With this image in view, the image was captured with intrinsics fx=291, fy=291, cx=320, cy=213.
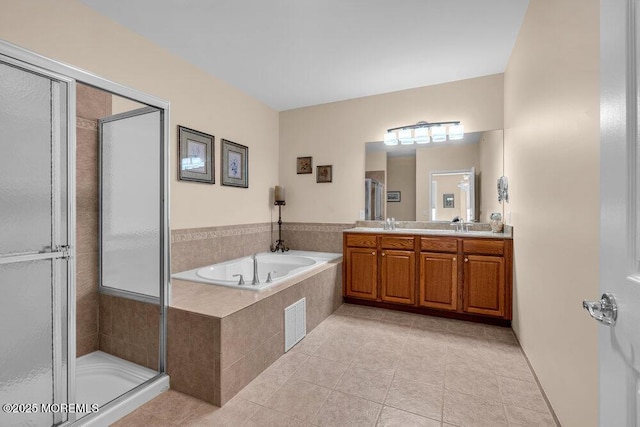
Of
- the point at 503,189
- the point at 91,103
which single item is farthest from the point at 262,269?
the point at 503,189

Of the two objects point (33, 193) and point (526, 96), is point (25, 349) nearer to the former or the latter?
point (33, 193)

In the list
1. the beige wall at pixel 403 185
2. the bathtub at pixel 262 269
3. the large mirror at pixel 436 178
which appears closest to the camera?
the bathtub at pixel 262 269

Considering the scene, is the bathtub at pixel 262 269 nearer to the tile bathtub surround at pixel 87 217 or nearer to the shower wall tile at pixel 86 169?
the tile bathtub surround at pixel 87 217

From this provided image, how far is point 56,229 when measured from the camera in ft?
4.55

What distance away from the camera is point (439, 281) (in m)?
2.98

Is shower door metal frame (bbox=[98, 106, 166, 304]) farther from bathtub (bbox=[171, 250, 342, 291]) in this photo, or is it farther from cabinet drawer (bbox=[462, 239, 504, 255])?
cabinet drawer (bbox=[462, 239, 504, 255])

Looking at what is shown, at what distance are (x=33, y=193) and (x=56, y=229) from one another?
20cm

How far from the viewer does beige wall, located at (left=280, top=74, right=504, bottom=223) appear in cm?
323

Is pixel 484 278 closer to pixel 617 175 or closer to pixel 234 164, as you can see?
pixel 617 175

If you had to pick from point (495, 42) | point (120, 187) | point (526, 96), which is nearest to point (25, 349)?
point (120, 187)

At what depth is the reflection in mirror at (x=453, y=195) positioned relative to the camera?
3.33 m

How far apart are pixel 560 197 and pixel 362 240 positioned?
6.70 ft

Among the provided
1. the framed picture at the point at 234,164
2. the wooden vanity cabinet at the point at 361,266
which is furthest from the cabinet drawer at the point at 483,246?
the framed picture at the point at 234,164

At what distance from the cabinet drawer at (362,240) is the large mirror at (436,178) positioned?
0.49 metres
